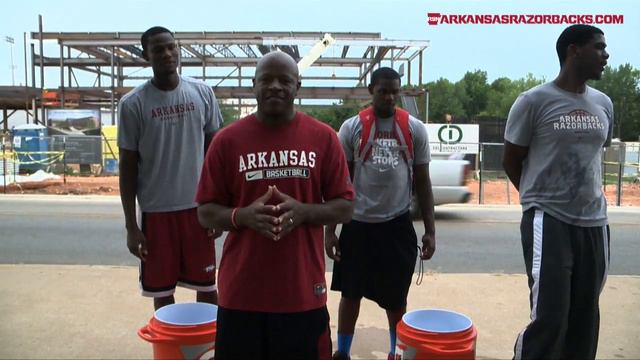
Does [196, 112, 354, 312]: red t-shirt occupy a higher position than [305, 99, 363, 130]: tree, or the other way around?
[305, 99, 363, 130]: tree

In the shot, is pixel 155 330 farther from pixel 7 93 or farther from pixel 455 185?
pixel 7 93

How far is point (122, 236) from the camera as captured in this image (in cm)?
909

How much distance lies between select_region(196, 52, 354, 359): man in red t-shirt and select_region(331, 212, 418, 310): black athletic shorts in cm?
109

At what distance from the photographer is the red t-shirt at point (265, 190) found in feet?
7.12

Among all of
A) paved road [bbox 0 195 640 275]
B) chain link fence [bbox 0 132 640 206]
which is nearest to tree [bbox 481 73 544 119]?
chain link fence [bbox 0 132 640 206]

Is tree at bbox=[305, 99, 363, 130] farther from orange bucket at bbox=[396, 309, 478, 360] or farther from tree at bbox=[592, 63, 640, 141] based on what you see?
tree at bbox=[592, 63, 640, 141]

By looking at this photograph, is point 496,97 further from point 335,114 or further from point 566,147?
point 566,147

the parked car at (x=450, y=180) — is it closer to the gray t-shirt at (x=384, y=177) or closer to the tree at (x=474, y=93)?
the gray t-shirt at (x=384, y=177)

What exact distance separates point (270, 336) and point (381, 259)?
125 centimetres

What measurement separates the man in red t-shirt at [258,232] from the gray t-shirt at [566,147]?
120 centimetres

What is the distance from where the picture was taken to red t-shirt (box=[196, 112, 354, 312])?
7.12 ft

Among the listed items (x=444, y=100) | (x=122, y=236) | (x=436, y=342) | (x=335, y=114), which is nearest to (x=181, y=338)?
(x=436, y=342)

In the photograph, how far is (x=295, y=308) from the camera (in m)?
2.20

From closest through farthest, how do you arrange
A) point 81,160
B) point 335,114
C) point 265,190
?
point 265,190
point 81,160
point 335,114
